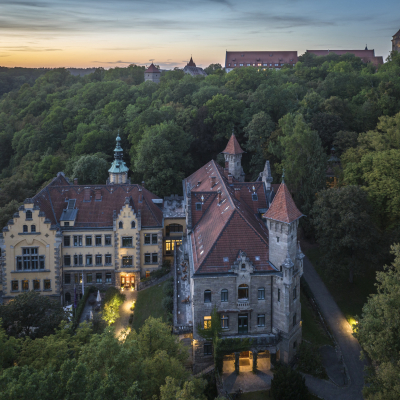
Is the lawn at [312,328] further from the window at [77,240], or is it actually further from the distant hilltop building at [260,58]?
the distant hilltop building at [260,58]

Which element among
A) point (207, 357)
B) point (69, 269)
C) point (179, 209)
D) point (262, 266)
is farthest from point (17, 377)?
point (179, 209)

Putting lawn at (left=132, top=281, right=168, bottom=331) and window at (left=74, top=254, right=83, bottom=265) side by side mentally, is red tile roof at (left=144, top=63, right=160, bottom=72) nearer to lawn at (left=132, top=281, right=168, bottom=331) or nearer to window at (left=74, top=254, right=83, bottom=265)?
window at (left=74, top=254, right=83, bottom=265)

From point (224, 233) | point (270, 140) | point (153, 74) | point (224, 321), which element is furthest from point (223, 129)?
point (153, 74)

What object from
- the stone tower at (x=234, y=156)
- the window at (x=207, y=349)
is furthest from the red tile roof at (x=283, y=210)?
the stone tower at (x=234, y=156)

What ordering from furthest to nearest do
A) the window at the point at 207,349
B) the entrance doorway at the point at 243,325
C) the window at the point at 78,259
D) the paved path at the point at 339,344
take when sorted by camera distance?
the window at the point at 78,259 → the entrance doorway at the point at 243,325 → the window at the point at 207,349 → the paved path at the point at 339,344

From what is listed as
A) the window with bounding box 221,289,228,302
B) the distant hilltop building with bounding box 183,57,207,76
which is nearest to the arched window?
the window with bounding box 221,289,228,302

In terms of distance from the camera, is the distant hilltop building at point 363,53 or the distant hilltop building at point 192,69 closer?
the distant hilltop building at point 363,53
